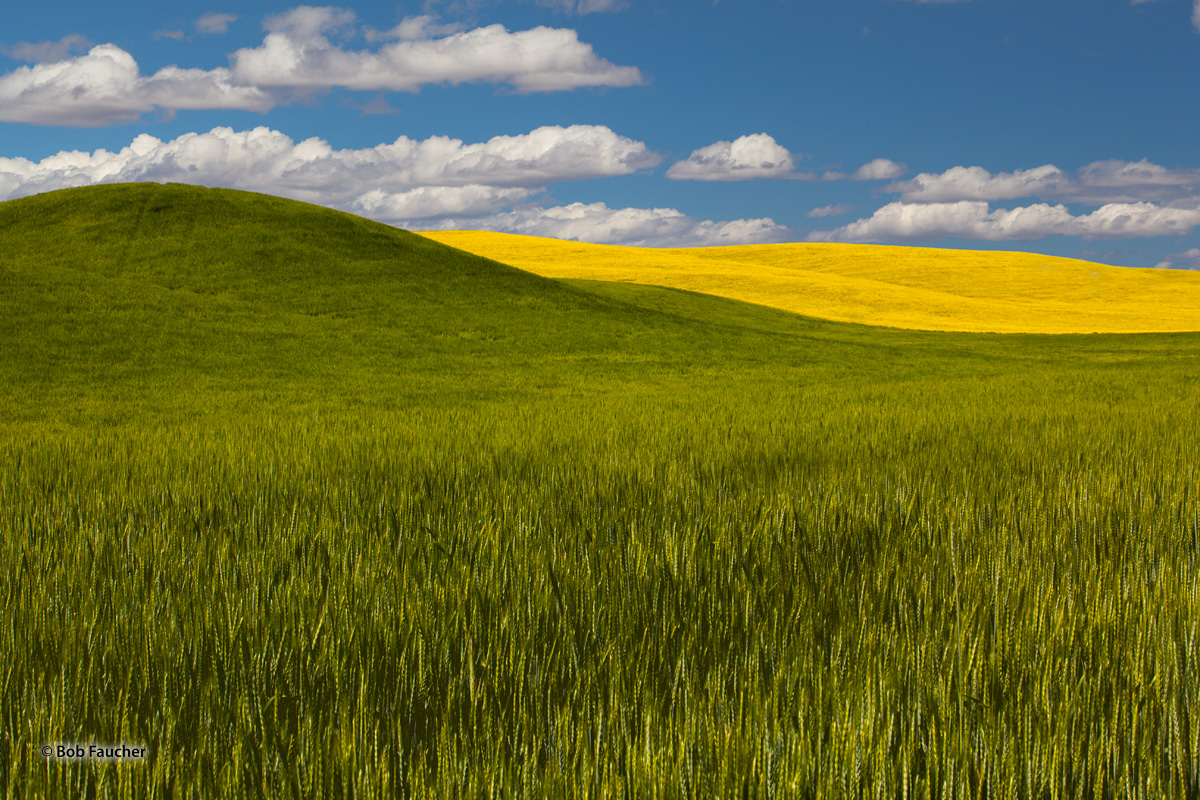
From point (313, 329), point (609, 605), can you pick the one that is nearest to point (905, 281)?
point (313, 329)

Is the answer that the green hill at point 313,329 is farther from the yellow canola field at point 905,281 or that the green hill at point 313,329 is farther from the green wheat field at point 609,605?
the yellow canola field at point 905,281

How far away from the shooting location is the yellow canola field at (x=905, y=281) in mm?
36438

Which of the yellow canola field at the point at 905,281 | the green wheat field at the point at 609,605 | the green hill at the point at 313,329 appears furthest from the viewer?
the yellow canola field at the point at 905,281

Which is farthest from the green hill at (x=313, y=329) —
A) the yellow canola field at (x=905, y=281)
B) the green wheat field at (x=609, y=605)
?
the yellow canola field at (x=905, y=281)

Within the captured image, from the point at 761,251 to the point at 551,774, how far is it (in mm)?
63000

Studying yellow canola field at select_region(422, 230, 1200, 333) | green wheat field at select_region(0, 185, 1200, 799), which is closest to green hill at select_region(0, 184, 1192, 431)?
green wheat field at select_region(0, 185, 1200, 799)

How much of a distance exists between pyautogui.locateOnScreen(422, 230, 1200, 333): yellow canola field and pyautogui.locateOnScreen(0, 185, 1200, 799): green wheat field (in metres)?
29.7

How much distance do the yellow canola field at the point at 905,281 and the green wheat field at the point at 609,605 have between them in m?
29.7

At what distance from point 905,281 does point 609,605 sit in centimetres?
5138

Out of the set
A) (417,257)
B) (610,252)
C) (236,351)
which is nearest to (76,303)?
(236,351)

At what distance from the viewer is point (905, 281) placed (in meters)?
49.3

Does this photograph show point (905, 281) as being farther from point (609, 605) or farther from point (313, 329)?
point (609, 605)

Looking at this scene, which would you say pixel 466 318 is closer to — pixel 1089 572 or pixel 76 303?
pixel 76 303

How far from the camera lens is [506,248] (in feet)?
172
